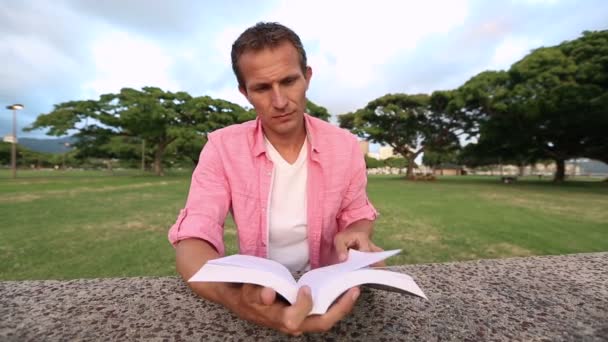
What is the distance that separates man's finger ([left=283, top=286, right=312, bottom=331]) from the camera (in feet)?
2.19

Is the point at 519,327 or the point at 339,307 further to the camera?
the point at 519,327

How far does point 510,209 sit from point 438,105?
14.3 metres

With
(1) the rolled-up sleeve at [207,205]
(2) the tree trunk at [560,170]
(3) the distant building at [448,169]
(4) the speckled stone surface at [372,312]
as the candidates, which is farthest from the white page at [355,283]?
(3) the distant building at [448,169]

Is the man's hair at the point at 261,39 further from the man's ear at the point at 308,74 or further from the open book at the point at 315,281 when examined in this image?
the open book at the point at 315,281

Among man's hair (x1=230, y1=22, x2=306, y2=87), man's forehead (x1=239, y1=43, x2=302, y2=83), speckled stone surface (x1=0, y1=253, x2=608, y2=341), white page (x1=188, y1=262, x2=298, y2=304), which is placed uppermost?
man's hair (x1=230, y1=22, x2=306, y2=87)

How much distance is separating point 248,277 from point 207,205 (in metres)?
0.57

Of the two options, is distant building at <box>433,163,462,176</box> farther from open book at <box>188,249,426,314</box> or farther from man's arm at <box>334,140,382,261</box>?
open book at <box>188,249,426,314</box>

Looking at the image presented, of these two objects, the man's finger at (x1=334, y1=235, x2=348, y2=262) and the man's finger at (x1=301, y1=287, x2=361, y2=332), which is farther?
the man's finger at (x1=334, y1=235, x2=348, y2=262)

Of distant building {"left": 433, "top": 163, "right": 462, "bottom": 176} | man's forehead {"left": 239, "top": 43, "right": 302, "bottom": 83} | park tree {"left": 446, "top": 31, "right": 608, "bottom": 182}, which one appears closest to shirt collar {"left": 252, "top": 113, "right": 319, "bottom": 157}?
man's forehead {"left": 239, "top": 43, "right": 302, "bottom": 83}

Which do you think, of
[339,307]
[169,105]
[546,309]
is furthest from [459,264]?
[169,105]

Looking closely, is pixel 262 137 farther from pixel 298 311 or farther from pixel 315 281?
pixel 298 311

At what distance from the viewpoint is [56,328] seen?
0.95 meters

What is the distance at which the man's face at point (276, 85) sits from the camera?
1.23m

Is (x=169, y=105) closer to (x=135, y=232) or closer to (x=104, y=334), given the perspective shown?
(x=135, y=232)
